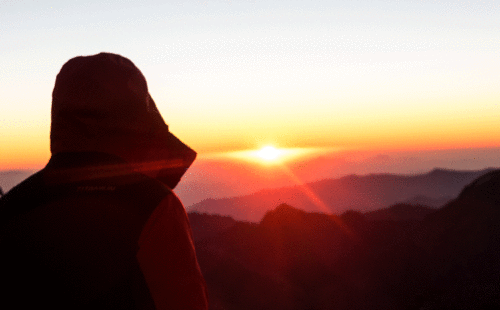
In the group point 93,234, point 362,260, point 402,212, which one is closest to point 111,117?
point 93,234

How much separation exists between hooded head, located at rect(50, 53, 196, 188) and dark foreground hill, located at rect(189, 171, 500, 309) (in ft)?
43.2

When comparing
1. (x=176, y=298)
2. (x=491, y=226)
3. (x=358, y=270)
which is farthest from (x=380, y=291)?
(x=176, y=298)

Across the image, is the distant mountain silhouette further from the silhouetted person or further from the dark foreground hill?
the silhouetted person

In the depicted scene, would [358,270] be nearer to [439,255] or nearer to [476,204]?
[439,255]

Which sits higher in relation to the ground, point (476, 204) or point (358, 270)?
point (476, 204)

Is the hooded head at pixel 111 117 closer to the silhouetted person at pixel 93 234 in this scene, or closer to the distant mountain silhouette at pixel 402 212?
the silhouetted person at pixel 93 234

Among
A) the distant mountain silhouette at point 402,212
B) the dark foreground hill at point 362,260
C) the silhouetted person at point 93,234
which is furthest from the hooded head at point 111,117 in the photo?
the distant mountain silhouette at point 402,212

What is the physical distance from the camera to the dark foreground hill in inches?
591

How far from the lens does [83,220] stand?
158cm

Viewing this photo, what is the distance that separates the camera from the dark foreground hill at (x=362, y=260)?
591 inches

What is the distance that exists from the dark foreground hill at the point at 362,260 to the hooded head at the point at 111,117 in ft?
43.2

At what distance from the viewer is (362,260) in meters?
18.7

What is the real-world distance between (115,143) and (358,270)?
703 inches

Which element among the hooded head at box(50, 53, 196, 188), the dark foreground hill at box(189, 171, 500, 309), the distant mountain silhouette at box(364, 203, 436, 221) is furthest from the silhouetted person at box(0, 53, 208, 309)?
the distant mountain silhouette at box(364, 203, 436, 221)
